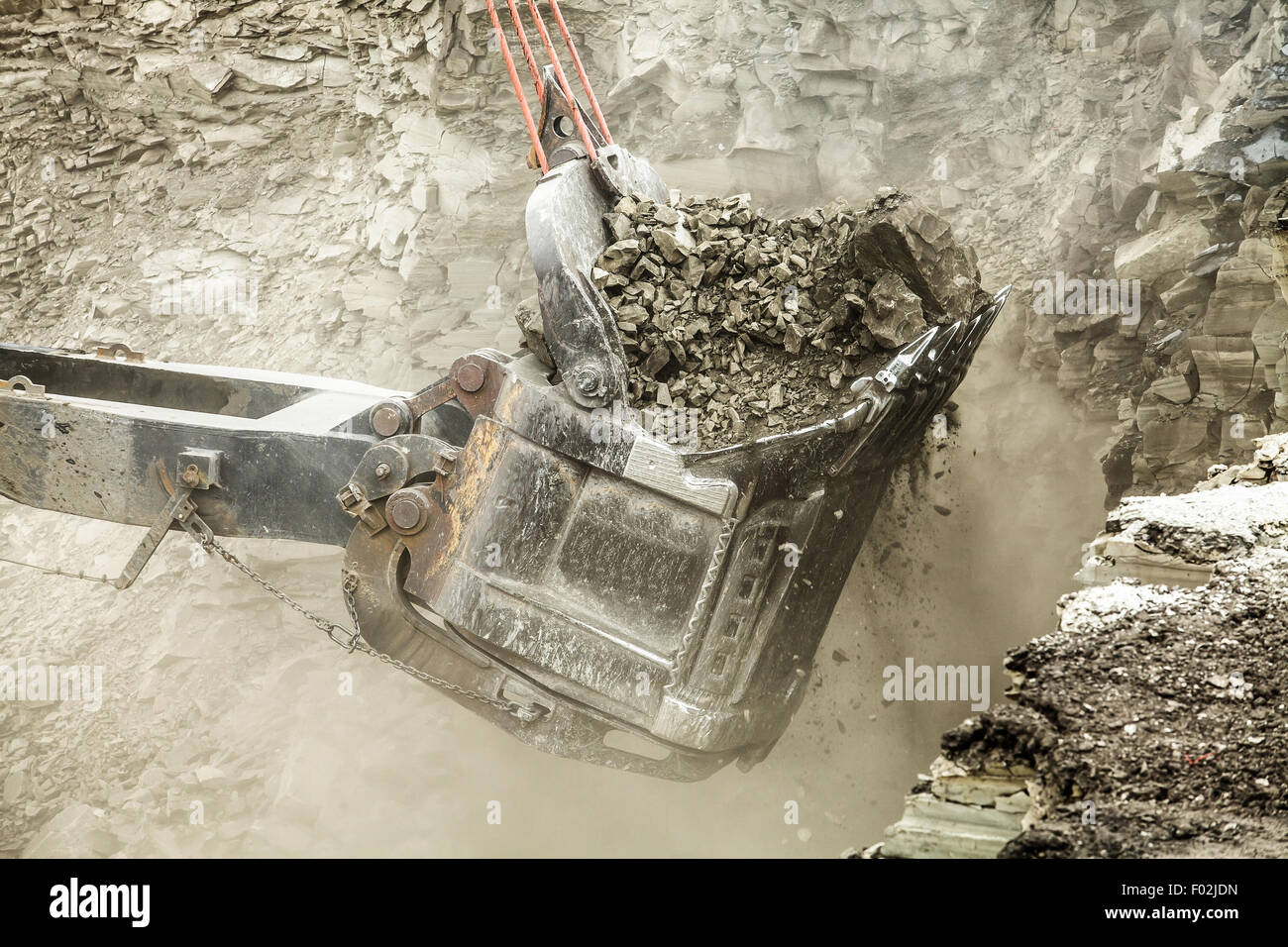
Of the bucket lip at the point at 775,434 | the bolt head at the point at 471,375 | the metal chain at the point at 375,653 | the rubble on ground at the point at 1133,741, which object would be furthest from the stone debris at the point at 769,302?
the rubble on ground at the point at 1133,741

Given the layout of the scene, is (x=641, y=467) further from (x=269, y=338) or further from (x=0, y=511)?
(x=0, y=511)

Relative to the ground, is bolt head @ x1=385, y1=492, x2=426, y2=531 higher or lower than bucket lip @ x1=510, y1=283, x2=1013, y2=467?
lower

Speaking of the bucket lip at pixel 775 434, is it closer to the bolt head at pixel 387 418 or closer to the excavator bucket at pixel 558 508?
the excavator bucket at pixel 558 508

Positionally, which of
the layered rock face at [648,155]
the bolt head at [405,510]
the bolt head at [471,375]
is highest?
the layered rock face at [648,155]

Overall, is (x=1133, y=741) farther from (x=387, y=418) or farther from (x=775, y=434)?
(x=387, y=418)

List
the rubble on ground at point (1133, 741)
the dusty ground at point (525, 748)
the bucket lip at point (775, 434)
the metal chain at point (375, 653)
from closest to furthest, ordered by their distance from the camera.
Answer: the rubble on ground at point (1133, 741) → the bucket lip at point (775, 434) → the metal chain at point (375, 653) → the dusty ground at point (525, 748)

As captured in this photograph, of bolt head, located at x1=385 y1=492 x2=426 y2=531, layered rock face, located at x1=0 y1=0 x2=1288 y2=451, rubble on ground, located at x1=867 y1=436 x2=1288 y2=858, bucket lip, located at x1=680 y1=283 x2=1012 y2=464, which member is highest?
layered rock face, located at x1=0 y1=0 x2=1288 y2=451

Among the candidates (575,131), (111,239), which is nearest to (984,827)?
(575,131)

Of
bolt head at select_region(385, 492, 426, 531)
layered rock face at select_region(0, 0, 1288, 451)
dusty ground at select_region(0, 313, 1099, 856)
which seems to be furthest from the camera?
dusty ground at select_region(0, 313, 1099, 856)

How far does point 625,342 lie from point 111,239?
193 inches

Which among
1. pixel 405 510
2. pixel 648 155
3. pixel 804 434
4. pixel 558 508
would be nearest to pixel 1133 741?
pixel 804 434

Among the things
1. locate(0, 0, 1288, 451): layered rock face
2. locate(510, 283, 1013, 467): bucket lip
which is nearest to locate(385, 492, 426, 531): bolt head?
locate(510, 283, 1013, 467): bucket lip

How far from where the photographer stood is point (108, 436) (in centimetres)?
357

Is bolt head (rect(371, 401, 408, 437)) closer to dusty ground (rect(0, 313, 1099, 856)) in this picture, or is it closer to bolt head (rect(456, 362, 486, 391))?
bolt head (rect(456, 362, 486, 391))
